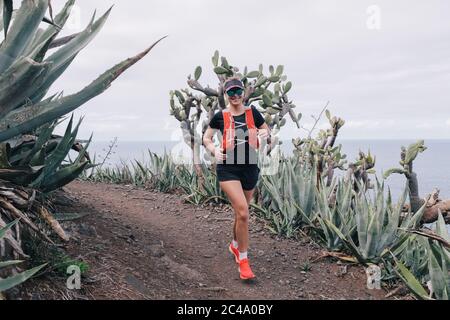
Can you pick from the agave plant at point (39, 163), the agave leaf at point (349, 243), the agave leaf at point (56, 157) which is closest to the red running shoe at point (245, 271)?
the agave leaf at point (349, 243)

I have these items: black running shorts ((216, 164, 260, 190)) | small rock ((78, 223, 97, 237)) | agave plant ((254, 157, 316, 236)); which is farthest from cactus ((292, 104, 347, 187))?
small rock ((78, 223, 97, 237))

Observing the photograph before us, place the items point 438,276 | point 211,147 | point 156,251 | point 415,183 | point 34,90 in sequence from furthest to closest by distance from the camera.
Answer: point 415,183 < point 156,251 < point 211,147 < point 34,90 < point 438,276

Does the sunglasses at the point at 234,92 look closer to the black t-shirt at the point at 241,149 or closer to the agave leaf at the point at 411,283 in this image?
the black t-shirt at the point at 241,149

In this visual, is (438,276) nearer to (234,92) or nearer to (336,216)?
(336,216)

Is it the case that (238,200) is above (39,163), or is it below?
below

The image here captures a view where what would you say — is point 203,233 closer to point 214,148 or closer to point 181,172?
point 214,148

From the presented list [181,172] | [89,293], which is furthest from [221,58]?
[89,293]

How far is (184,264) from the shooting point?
4.43m

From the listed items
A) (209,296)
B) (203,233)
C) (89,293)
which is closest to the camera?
(89,293)

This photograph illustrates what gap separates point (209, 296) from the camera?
381 centimetres

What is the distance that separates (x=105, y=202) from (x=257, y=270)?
2.81 meters

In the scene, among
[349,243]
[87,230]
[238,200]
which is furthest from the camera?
[349,243]

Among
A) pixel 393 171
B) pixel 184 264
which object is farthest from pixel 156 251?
pixel 393 171

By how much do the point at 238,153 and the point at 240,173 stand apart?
8.1 inches
